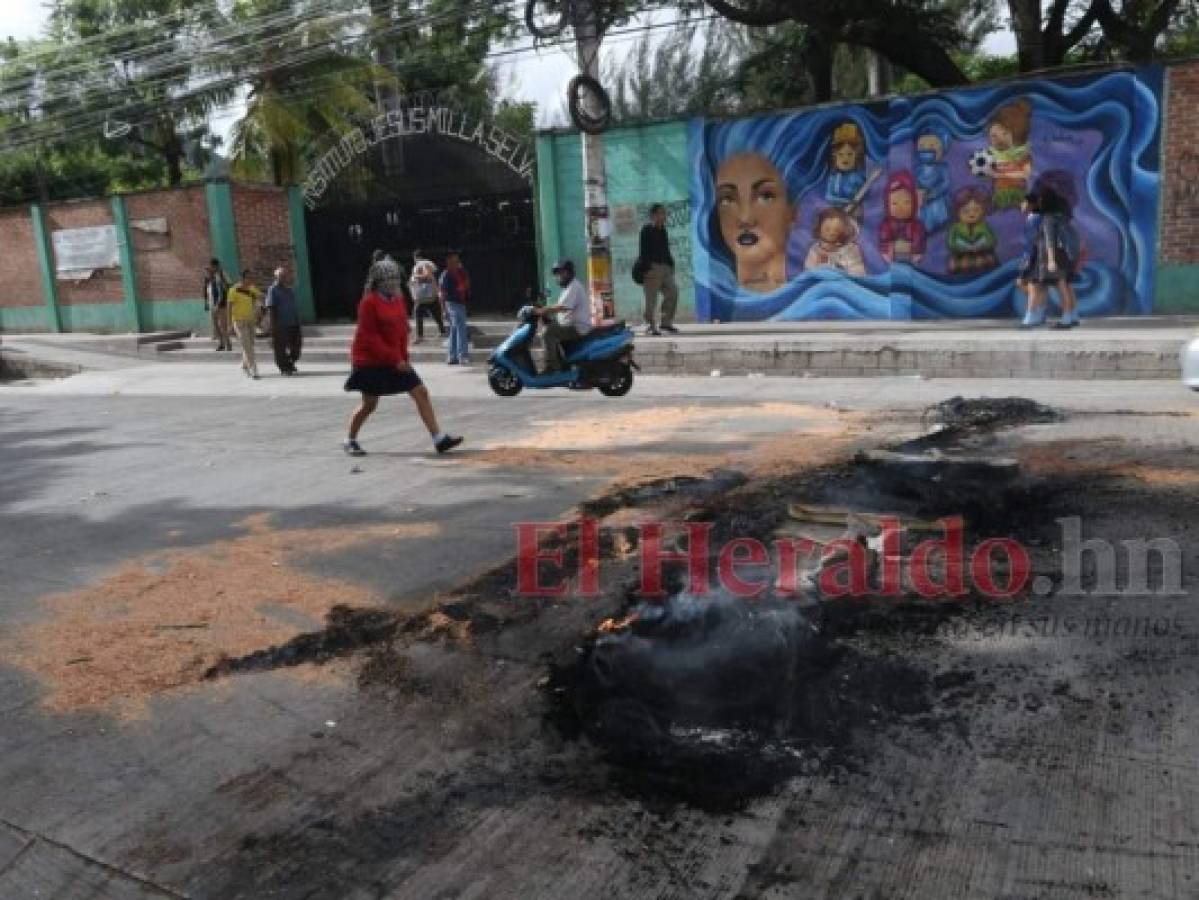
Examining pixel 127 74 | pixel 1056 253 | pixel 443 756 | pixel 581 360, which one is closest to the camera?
pixel 443 756

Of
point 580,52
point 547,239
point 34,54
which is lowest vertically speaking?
point 547,239

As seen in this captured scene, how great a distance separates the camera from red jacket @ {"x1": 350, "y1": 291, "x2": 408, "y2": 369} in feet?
26.1

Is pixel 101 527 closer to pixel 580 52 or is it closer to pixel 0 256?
pixel 580 52

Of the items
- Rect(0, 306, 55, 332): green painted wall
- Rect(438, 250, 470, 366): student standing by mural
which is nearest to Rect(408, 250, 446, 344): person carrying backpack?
Rect(438, 250, 470, 366): student standing by mural

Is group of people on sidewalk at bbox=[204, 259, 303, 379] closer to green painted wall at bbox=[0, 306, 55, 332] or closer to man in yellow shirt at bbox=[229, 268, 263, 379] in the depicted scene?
man in yellow shirt at bbox=[229, 268, 263, 379]

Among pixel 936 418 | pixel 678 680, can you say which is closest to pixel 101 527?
pixel 678 680

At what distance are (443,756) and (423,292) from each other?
45.5ft

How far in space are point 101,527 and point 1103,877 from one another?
5.97 metres

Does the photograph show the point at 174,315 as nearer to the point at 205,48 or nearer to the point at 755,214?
the point at 205,48

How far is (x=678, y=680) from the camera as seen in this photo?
3600 mm

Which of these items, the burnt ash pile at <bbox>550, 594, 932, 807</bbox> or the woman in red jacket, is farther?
the woman in red jacket

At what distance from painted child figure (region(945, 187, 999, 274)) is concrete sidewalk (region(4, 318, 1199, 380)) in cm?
88

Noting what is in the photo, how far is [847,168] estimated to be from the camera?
15672 mm

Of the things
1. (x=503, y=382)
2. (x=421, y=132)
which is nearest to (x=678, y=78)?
(x=421, y=132)
